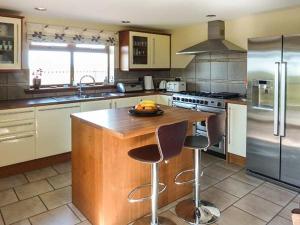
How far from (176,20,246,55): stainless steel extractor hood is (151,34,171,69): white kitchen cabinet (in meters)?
0.98

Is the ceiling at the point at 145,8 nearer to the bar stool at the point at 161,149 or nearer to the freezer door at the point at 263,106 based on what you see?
the freezer door at the point at 263,106

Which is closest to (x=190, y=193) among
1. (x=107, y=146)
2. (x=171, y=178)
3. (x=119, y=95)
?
(x=171, y=178)

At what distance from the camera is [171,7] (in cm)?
350

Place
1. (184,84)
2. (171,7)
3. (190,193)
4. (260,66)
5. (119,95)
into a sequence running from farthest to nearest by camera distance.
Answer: (184,84), (119,95), (171,7), (260,66), (190,193)

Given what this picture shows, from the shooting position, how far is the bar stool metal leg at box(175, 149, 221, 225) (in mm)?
2422

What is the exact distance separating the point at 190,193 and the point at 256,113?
1.31 meters

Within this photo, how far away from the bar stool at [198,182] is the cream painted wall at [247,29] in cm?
205

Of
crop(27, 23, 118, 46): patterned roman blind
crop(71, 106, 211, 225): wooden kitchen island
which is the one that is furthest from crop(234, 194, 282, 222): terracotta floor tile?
crop(27, 23, 118, 46): patterned roman blind

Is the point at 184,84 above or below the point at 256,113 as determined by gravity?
above

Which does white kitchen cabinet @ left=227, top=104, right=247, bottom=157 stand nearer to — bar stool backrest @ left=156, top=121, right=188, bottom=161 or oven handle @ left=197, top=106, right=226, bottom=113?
oven handle @ left=197, top=106, right=226, bottom=113

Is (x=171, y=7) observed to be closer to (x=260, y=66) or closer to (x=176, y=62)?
(x=260, y=66)

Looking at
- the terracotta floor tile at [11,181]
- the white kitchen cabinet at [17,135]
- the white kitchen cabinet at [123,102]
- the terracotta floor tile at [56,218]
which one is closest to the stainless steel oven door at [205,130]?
the white kitchen cabinet at [123,102]

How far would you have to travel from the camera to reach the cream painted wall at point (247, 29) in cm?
Result: 361

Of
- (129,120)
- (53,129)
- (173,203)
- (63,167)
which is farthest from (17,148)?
(173,203)
